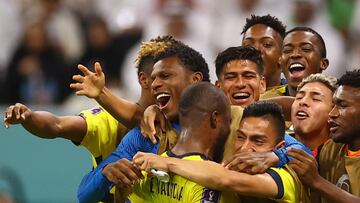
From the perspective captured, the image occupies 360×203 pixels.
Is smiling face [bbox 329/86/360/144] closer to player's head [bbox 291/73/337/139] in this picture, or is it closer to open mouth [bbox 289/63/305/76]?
player's head [bbox 291/73/337/139]

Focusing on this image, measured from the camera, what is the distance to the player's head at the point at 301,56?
743 cm

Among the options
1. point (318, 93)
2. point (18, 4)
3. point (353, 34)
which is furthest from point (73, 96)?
point (318, 93)

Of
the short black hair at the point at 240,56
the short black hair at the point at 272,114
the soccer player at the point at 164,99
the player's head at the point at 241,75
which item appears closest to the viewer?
the short black hair at the point at 272,114

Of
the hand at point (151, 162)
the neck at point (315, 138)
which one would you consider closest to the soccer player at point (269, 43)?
the neck at point (315, 138)

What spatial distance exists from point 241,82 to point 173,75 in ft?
1.60

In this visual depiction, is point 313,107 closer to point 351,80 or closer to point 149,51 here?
point 351,80

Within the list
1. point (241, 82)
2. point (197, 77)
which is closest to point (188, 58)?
point (197, 77)

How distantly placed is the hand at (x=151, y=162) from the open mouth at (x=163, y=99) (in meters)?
0.76

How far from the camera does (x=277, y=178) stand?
18.5ft

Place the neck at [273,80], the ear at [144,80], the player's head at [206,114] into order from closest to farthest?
1. the player's head at [206,114]
2. the ear at [144,80]
3. the neck at [273,80]

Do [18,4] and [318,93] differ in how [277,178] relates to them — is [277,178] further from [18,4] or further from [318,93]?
[18,4]

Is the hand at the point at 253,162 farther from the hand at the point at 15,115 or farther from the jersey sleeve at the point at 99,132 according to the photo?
the jersey sleeve at the point at 99,132

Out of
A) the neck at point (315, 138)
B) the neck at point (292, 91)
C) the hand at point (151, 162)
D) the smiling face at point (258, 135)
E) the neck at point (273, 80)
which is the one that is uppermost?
A: the neck at point (273, 80)

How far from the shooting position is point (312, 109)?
21.4ft
